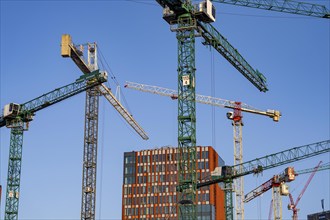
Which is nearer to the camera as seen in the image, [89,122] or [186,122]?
[186,122]

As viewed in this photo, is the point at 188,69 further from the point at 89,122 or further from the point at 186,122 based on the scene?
the point at 89,122

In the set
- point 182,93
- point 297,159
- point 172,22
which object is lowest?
point 297,159

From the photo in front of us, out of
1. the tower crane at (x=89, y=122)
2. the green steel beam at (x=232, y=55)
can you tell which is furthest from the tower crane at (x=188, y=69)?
the tower crane at (x=89, y=122)

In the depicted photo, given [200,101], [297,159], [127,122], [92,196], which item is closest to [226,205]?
[297,159]

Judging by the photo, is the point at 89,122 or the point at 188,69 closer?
the point at 188,69

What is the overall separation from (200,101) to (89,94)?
177ft

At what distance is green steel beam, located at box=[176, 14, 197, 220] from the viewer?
86.1m

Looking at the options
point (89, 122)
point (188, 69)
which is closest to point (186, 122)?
point (188, 69)

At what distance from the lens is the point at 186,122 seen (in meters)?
88.7

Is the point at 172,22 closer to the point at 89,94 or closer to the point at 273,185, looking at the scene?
the point at 89,94

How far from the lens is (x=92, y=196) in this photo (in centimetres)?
13788

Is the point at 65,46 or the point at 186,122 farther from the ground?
the point at 65,46

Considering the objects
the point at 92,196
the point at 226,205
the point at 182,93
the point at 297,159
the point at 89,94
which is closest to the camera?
the point at 182,93

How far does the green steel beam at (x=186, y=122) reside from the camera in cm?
8612
